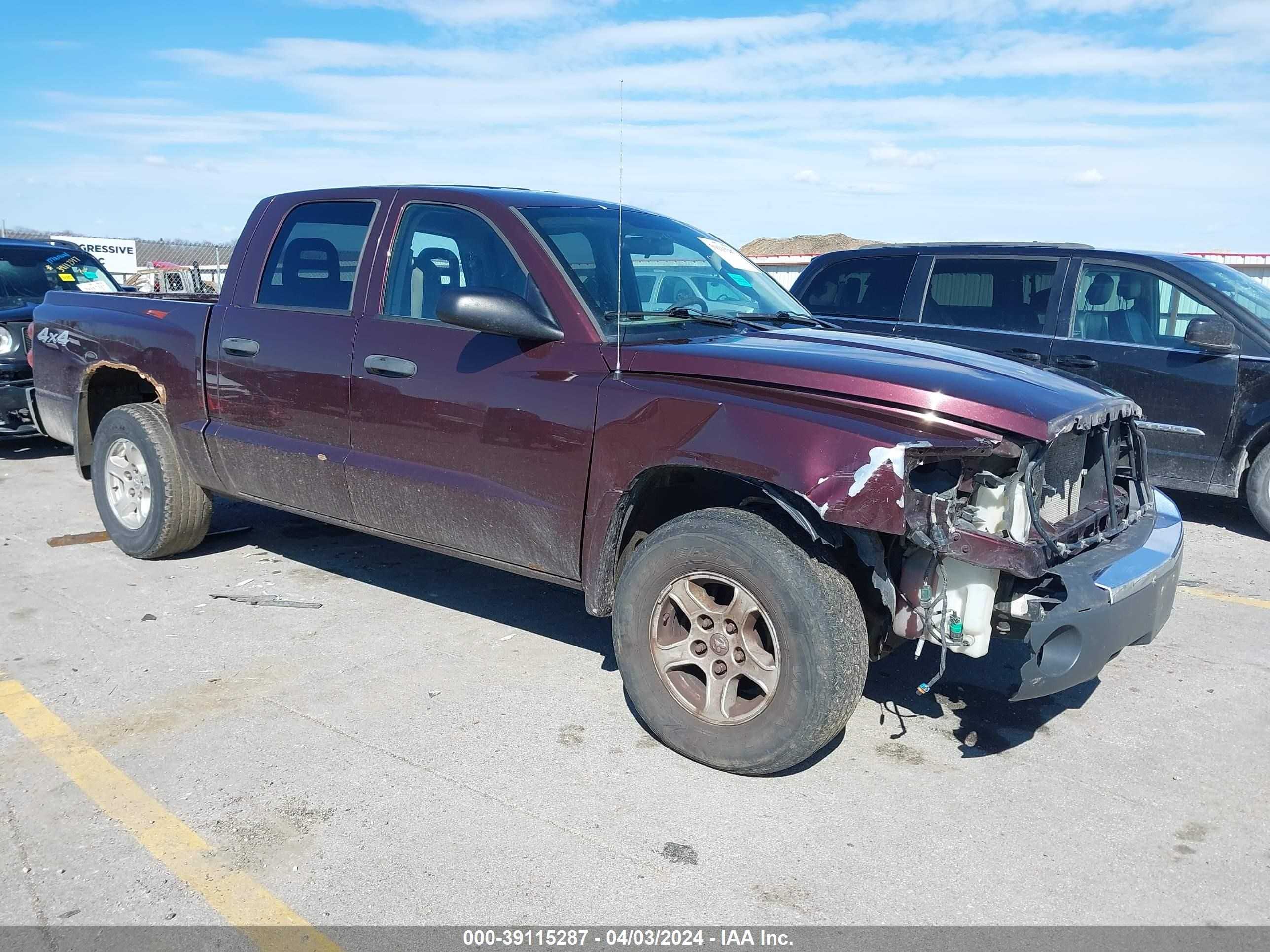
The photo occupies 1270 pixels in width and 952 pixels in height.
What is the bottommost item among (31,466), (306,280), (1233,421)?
(31,466)

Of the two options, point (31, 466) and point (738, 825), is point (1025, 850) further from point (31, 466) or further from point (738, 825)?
point (31, 466)

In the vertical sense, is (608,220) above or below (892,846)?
above

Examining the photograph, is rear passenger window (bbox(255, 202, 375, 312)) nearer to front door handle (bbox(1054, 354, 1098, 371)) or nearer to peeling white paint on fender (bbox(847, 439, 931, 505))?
peeling white paint on fender (bbox(847, 439, 931, 505))

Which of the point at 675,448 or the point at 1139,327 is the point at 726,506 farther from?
the point at 1139,327

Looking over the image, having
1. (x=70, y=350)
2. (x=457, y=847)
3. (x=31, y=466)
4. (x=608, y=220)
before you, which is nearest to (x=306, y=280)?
(x=608, y=220)

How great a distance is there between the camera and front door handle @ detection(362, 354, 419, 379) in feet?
13.7

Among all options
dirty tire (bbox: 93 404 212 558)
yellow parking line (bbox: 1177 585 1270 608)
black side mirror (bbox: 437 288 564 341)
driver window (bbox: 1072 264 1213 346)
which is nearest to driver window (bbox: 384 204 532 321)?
black side mirror (bbox: 437 288 564 341)

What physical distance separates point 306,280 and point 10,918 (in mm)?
2894

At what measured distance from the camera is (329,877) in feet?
9.37

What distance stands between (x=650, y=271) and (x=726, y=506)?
118 centimetres

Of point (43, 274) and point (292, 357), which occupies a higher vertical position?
point (43, 274)

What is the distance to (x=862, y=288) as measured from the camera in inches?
313

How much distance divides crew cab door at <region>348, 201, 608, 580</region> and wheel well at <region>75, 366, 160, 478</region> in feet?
7.05

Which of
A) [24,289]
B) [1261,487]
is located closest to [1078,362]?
[1261,487]
